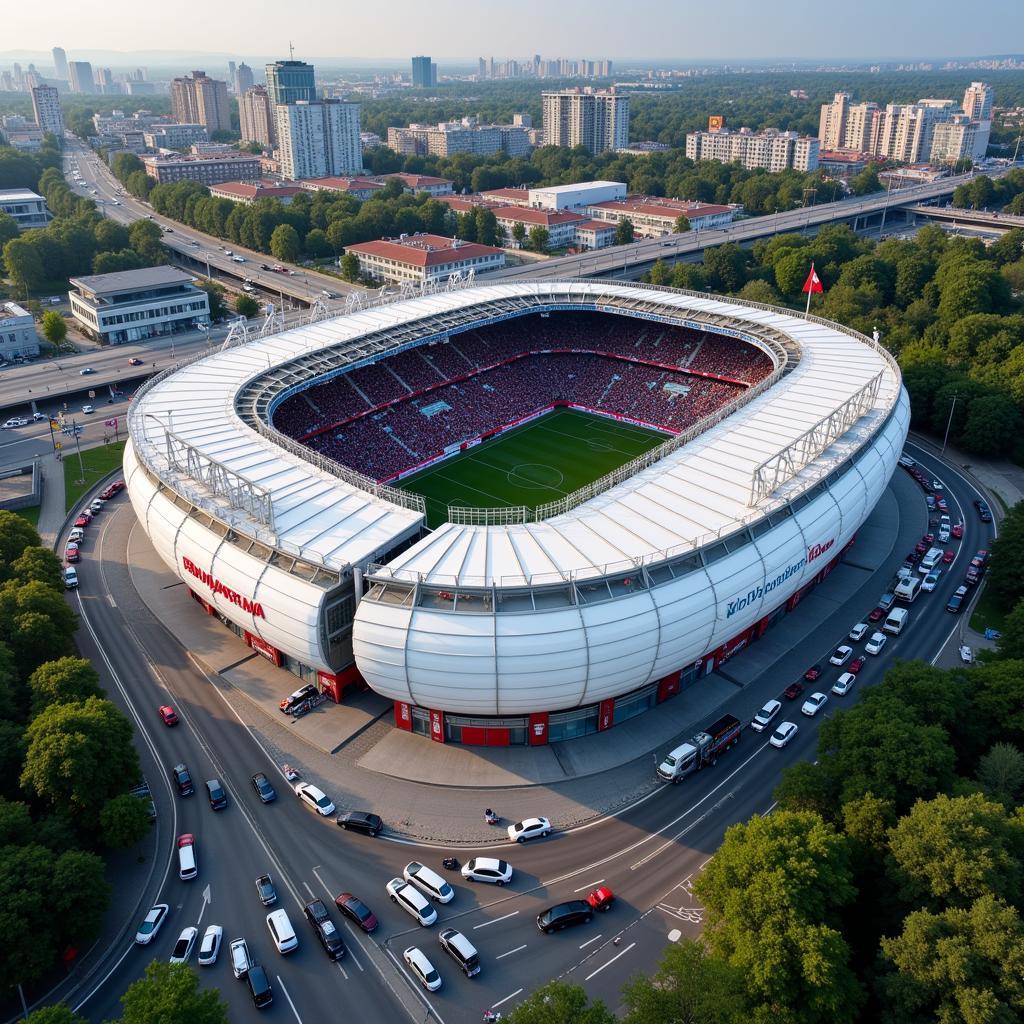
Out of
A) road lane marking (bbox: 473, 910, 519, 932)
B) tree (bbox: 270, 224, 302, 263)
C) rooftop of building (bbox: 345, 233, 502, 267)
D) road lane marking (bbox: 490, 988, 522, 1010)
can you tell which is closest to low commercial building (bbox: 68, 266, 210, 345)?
rooftop of building (bbox: 345, 233, 502, 267)

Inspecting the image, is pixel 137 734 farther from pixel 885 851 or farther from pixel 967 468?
pixel 967 468

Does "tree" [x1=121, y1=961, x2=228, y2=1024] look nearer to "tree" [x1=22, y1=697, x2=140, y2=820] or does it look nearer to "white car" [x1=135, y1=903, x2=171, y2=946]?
"white car" [x1=135, y1=903, x2=171, y2=946]

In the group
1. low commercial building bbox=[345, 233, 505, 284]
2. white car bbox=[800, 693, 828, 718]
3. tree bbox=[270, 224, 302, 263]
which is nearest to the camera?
white car bbox=[800, 693, 828, 718]

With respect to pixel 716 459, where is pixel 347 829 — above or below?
below

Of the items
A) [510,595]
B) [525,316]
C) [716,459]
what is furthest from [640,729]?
→ [525,316]

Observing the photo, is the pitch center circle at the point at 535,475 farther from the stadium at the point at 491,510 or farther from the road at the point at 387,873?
the road at the point at 387,873

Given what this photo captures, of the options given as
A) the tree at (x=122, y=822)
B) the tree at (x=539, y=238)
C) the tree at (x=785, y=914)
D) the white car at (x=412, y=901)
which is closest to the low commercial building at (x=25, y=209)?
the tree at (x=539, y=238)

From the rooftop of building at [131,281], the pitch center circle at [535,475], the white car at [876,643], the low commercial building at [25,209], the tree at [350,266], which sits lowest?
the white car at [876,643]
